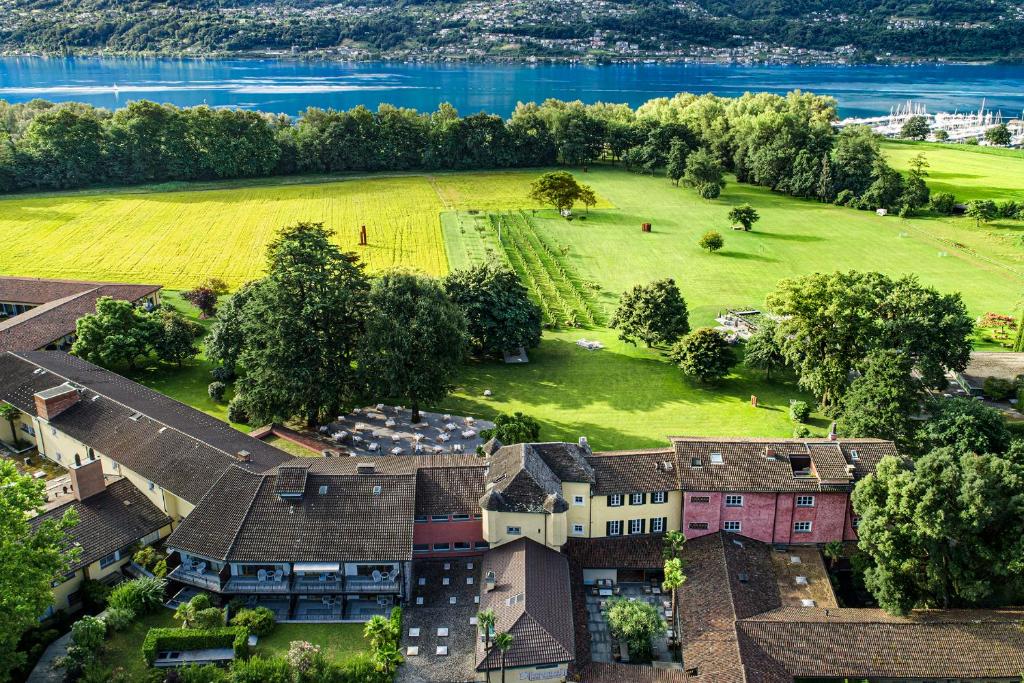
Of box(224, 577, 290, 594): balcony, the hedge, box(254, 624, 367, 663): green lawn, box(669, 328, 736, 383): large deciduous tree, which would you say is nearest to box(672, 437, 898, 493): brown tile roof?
box(669, 328, 736, 383): large deciduous tree

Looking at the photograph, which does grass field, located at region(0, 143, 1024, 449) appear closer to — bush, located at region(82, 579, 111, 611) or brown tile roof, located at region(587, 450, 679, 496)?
brown tile roof, located at region(587, 450, 679, 496)

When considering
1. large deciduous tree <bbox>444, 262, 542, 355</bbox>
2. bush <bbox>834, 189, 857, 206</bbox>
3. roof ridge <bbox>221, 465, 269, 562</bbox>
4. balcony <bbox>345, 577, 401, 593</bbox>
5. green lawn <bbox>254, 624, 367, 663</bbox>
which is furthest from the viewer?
bush <bbox>834, 189, 857, 206</bbox>

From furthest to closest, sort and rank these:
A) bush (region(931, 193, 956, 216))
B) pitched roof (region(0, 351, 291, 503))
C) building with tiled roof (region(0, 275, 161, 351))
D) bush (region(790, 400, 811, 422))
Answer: bush (region(931, 193, 956, 216)), building with tiled roof (region(0, 275, 161, 351)), bush (region(790, 400, 811, 422)), pitched roof (region(0, 351, 291, 503))

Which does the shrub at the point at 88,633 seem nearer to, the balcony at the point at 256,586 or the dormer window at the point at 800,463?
the balcony at the point at 256,586

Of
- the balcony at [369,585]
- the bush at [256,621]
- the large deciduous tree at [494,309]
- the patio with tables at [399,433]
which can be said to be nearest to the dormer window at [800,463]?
the patio with tables at [399,433]

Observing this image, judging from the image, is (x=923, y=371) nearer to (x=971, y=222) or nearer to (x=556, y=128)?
(x=971, y=222)
